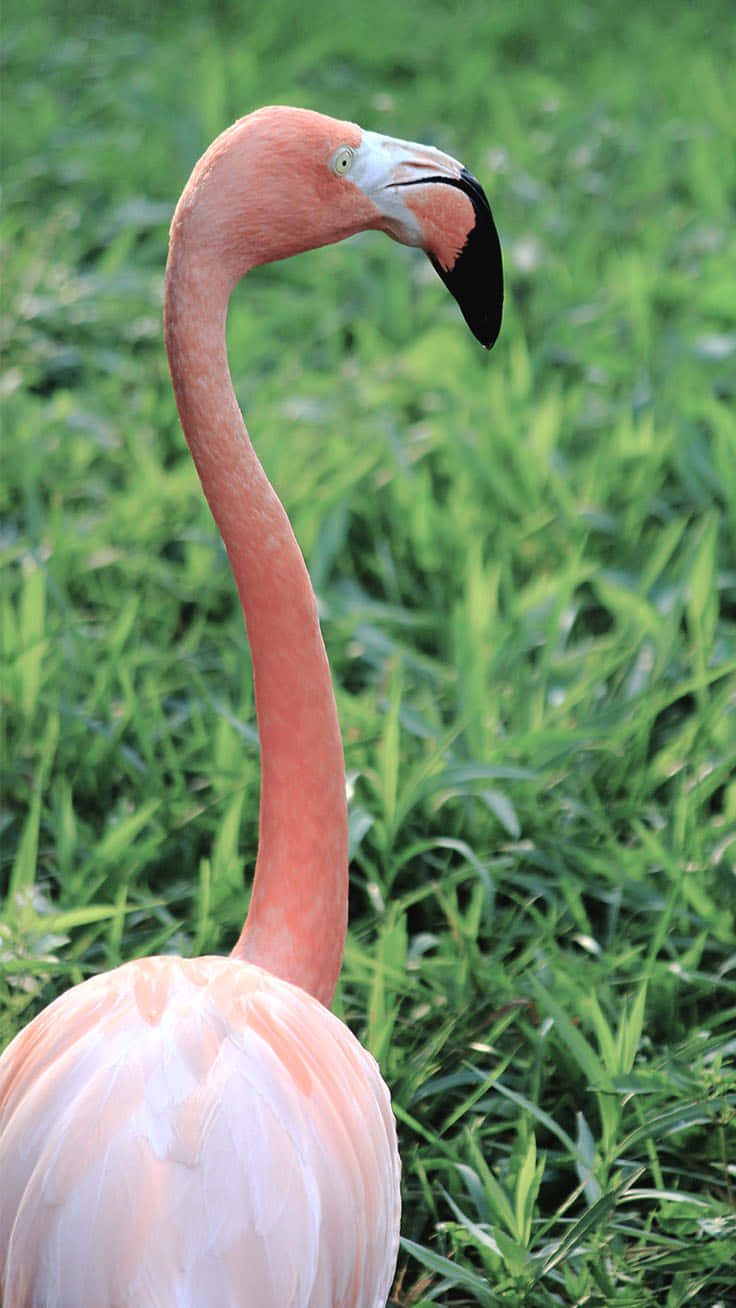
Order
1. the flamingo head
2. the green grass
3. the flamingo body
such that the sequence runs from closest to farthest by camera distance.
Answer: the flamingo body → the flamingo head → the green grass

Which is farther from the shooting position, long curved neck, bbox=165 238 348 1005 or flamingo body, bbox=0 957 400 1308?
long curved neck, bbox=165 238 348 1005

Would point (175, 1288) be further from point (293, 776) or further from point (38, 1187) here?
point (293, 776)

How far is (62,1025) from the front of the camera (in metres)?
1.45

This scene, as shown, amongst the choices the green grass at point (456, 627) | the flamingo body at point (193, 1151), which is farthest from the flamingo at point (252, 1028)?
the green grass at point (456, 627)

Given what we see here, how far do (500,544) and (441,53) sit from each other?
9.18ft

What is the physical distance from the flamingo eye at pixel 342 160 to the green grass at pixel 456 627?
1.00 meters

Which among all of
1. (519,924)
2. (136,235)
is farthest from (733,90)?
(519,924)

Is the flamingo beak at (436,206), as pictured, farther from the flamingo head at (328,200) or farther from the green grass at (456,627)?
the green grass at (456,627)

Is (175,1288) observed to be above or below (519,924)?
above

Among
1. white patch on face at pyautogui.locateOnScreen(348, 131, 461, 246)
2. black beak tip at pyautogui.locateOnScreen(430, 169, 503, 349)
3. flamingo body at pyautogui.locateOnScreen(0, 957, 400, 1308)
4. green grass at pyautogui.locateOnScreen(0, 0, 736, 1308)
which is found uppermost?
white patch on face at pyautogui.locateOnScreen(348, 131, 461, 246)

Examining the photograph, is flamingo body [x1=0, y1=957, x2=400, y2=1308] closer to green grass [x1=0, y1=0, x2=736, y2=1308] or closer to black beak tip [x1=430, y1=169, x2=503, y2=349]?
Result: green grass [x1=0, y1=0, x2=736, y2=1308]

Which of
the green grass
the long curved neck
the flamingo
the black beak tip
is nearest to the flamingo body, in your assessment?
the flamingo

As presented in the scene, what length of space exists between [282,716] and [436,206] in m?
0.55

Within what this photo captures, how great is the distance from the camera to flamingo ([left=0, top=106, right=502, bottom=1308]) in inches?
51.1
